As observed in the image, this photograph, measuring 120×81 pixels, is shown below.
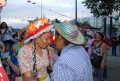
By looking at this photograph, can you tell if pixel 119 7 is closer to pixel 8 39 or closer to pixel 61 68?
pixel 8 39

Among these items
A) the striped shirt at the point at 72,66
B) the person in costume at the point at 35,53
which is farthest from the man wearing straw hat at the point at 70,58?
the person in costume at the point at 35,53

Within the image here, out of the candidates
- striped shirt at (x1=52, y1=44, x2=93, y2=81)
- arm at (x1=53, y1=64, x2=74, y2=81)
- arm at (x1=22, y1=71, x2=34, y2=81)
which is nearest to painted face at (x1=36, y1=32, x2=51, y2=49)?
arm at (x1=22, y1=71, x2=34, y2=81)

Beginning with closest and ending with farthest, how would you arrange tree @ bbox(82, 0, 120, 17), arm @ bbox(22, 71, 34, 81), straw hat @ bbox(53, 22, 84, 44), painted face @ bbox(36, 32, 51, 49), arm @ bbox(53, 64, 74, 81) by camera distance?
arm @ bbox(53, 64, 74, 81)
straw hat @ bbox(53, 22, 84, 44)
arm @ bbox(22, 71, 34, 81)
painted face @ bbox(36, 32, 51, 49)
tree @ bbox(82, 0, 120, 17)

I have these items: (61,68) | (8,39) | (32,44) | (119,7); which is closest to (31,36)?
(32,44)

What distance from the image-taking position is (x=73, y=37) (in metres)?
3.50

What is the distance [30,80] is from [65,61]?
114cm

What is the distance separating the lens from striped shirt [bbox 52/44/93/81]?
3.30 metres

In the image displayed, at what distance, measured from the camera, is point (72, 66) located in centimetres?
336

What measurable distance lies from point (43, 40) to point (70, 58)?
120cm

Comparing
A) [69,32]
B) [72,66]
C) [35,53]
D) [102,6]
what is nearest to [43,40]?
[35,53]

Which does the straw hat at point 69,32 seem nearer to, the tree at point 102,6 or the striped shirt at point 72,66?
the striped shirt at point 72,66

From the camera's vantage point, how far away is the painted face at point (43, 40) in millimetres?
4539

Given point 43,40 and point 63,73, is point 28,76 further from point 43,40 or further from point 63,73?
point 63,73

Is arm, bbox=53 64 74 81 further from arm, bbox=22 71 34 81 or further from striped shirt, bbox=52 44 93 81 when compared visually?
arm, bbox=22 71 34 81
